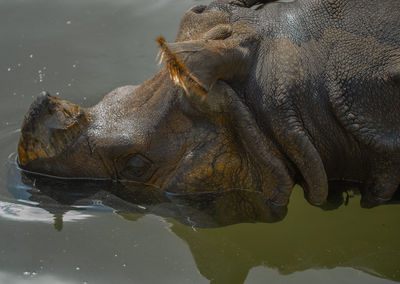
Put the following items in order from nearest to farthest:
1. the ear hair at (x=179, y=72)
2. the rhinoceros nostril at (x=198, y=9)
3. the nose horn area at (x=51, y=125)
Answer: the ear hair at (x=179, y=72)
the nose horn area at (x=51, y=125)
the rhinoceros nostril at (x=198, y=9)

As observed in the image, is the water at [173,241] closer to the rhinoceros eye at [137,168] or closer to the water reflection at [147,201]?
the water reflection at [147,201]

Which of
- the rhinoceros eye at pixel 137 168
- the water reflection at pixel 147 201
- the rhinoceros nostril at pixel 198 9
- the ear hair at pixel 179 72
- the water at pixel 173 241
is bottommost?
the water at pixel 173 241

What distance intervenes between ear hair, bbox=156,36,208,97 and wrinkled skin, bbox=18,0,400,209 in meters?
0.05

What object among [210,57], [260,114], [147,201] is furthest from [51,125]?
[260,114]

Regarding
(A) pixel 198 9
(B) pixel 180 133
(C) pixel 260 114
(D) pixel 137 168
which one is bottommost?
(D) pixel 137 168

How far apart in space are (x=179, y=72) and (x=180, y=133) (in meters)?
0.56

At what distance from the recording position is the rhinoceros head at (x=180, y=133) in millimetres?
4098

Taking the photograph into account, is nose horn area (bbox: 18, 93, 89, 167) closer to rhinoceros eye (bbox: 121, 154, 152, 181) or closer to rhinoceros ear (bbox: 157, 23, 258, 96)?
rhinoceros eye (bbox: 121, 154, 152, 181)

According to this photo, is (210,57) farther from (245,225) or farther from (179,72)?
(245,225)

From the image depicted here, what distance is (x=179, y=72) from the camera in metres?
3.86

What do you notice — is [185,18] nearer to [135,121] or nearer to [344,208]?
[135,121]

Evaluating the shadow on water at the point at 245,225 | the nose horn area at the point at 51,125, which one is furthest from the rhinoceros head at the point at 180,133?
the shadow on water at the point at 245,225

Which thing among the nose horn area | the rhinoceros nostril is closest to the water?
the nose horn area

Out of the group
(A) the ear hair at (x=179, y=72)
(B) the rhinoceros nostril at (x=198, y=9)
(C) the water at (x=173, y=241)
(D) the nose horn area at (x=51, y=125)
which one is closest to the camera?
(A) the ear hair at (x=179, y=72)
